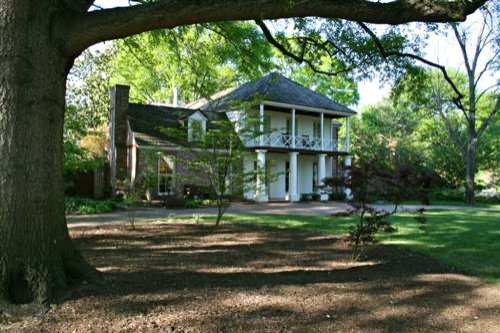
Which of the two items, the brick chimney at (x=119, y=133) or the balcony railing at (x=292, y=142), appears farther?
the balcony railing at (x=292, y=142)

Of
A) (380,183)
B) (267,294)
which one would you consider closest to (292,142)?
(380,183)

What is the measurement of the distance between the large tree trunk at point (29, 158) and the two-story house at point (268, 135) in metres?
16.1

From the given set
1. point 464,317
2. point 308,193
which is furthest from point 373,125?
point 464,317

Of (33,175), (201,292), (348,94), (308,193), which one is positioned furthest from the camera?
(348,94)

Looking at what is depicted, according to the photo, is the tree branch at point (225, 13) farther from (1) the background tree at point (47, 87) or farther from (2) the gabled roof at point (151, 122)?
(2) the gabled roof at point (151, 122)

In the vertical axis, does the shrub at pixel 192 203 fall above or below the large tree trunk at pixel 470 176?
below

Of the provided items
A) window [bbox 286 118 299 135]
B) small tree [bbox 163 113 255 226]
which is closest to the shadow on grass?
small tree [bbox 163 113 255 226]

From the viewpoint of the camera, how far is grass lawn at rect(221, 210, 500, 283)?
8102 millimetres

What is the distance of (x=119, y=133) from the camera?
82.7 ft

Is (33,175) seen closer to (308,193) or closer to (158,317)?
(158,317)

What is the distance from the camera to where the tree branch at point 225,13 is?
4914 mm

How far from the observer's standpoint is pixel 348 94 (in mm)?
45438

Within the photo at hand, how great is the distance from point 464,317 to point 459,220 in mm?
11611

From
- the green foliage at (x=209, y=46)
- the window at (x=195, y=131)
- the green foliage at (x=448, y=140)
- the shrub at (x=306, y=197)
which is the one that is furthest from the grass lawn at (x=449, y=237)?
the green foliage at (x=448, y=140)
